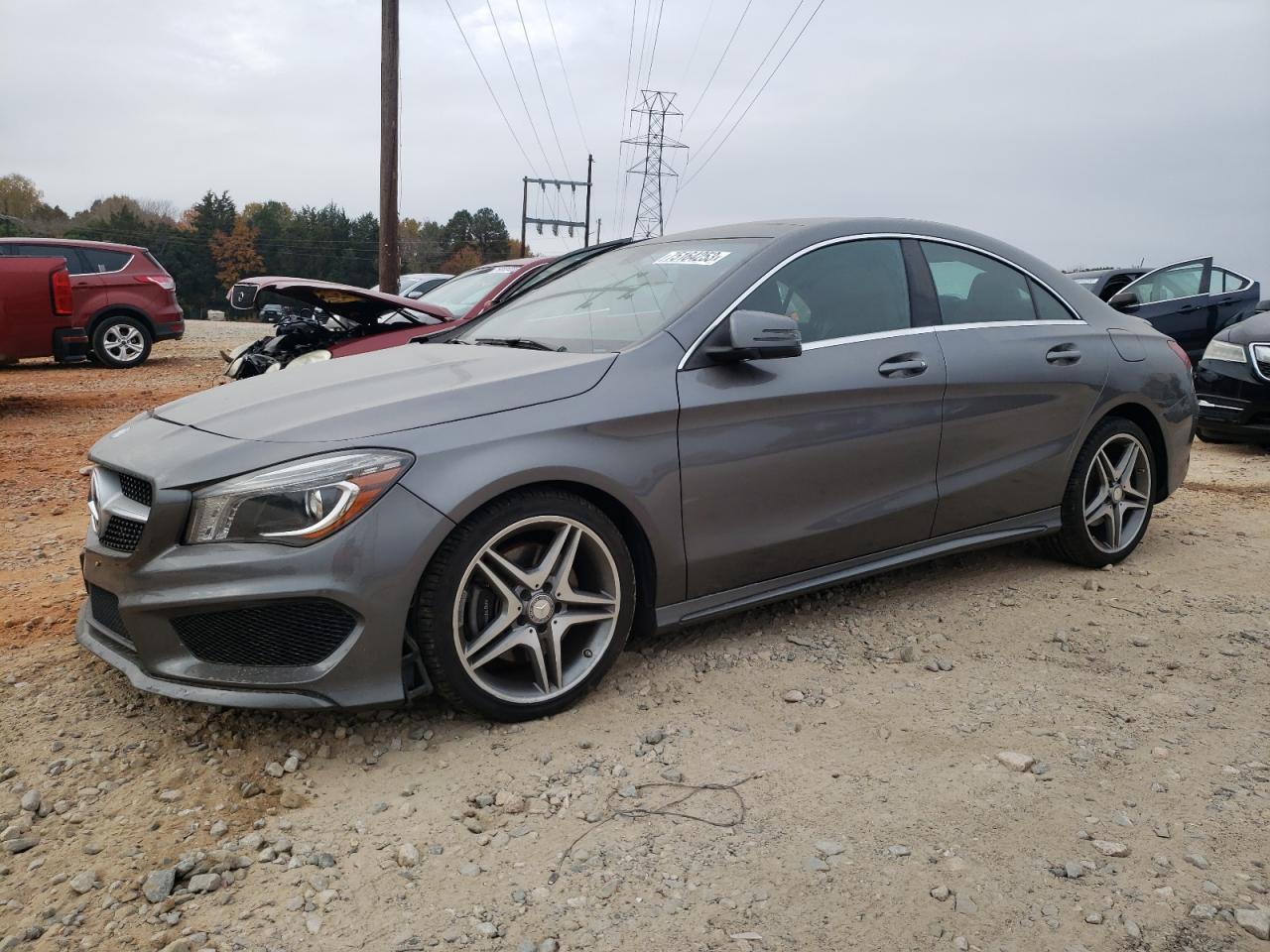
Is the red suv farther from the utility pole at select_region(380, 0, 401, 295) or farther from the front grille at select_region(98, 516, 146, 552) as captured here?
the front grille at select_region(98, 516, 146, 552)

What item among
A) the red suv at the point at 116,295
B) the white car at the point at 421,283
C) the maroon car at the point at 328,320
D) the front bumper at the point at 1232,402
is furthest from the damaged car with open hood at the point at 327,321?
the white car at the point at 421,283

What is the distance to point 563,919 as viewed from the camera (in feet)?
7.27

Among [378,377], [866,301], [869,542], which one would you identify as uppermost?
[866,301]

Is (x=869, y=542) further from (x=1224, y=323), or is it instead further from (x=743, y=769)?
(x=1224, y=323)

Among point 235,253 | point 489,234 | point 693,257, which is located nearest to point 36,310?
point 693,257

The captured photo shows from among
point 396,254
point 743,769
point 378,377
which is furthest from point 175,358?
point 743,769

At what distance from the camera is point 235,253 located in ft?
245

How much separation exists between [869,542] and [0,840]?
9.35 ft

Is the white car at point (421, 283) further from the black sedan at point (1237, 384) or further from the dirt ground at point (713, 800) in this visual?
the dirt ground at point (713, 800)

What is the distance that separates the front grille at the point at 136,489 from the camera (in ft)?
9.44

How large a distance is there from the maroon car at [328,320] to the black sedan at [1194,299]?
7.40 meters

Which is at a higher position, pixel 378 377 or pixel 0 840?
pixel 378 377

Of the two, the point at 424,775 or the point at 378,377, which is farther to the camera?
the point at 378,377

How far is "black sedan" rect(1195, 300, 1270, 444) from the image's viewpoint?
306 inches
